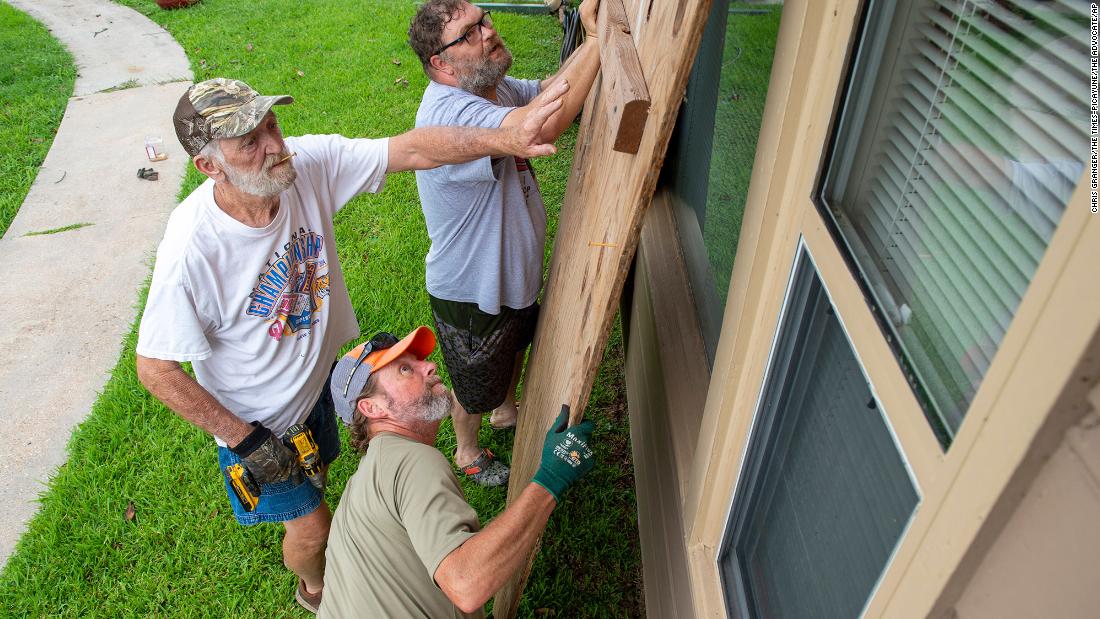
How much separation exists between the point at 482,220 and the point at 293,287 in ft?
2.54

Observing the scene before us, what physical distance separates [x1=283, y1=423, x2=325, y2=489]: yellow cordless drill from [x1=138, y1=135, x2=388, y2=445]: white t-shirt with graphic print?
0.08 meters

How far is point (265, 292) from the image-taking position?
2604 millimetres

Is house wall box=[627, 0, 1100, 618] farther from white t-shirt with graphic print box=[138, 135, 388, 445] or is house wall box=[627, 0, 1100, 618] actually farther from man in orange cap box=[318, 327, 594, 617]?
white t-shirt with graphic print box=[138, 135, 388, 445]

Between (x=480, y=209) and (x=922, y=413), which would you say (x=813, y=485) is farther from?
(x=480, y=209)

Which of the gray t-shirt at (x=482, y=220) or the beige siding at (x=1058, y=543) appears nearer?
the beige siding at (x=1058, y=543)

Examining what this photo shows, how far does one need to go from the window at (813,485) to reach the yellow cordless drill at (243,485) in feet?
5.77

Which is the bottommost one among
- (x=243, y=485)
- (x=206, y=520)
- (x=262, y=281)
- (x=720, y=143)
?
(x=206, y=520)

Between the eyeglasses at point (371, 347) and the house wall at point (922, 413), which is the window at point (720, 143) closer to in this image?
the house wall at point (922, 413)

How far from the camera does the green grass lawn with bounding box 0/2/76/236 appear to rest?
6.75m

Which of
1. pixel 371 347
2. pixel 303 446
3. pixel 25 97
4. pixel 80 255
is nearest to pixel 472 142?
pixel 371 347

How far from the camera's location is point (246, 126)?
2.44 m

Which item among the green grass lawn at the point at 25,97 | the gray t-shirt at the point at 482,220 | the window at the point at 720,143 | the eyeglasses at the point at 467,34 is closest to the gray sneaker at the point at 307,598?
the gray t-shirt at the point at 482,220

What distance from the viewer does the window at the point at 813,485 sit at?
1.15m

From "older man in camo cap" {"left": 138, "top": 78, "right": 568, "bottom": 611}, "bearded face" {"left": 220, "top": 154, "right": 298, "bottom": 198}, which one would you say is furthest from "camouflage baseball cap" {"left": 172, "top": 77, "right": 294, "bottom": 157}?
"bearded face" {"left": 220, "top": 154, "right": 298, "bottom": 198}
